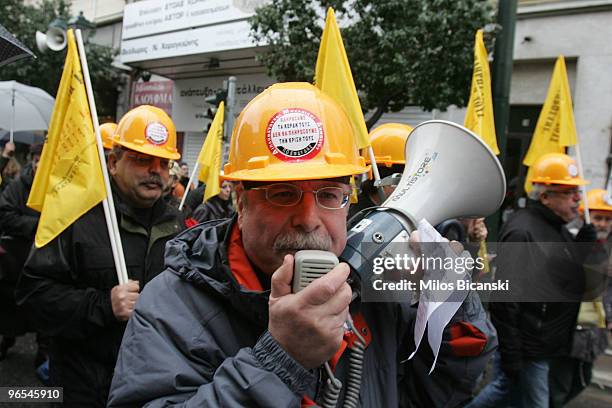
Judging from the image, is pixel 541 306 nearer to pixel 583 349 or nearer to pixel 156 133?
pixel 583 349

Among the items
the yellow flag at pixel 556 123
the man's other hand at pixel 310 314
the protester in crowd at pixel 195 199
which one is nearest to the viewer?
the man's other hand at pixel 310 314

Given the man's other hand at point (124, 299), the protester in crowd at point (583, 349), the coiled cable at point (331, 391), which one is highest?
the coiled cable at point (331, 391)

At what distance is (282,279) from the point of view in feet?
3.58

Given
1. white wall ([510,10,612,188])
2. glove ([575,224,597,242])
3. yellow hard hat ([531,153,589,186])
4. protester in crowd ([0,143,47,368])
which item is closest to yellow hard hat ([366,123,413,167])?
yellow hard hat ([531,153,589,186])

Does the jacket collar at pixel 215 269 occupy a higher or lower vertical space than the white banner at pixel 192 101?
lower

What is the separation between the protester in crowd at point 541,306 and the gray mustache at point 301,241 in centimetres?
243

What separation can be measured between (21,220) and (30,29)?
13.1 meters

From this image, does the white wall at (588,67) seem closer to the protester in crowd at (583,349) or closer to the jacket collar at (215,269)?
the protester in crowd at (583,349)

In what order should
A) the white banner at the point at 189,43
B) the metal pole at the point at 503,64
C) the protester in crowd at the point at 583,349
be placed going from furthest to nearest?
the white banner at the point at 189,43
the metal pole at the point at 503,64
the protester in crowd at the point at 583,349

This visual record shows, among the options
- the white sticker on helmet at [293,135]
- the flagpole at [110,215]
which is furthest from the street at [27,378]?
the white sticker on helmet at [293,135]

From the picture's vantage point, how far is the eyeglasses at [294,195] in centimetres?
140

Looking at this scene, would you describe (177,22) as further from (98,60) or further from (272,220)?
(272,220)

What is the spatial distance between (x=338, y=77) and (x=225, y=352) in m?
1.97

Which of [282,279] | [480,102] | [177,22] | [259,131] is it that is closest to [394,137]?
[480,102]
